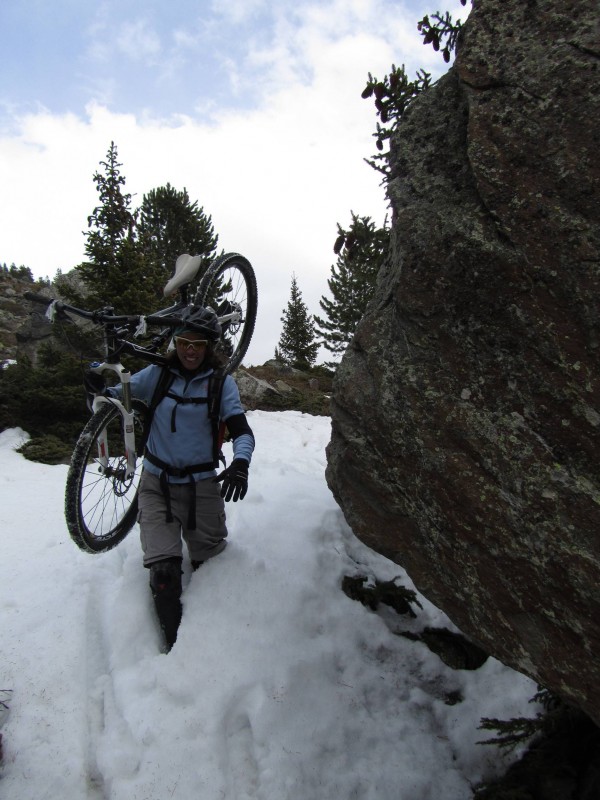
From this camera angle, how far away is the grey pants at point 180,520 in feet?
12.8

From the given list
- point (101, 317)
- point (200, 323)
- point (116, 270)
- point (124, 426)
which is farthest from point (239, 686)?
point (116, 270)

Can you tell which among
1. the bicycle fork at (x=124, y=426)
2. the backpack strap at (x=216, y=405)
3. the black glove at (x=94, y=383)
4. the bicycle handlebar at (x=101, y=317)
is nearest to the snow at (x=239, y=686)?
the bicycle fork at (x=124, y=426)

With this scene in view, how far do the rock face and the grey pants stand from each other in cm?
182

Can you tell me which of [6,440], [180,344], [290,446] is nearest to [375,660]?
[180,344]

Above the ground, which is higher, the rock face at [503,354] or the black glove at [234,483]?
the rock face at [503,354]

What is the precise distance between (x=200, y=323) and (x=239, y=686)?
2.92 metres

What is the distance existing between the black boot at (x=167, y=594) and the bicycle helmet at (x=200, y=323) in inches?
78.1

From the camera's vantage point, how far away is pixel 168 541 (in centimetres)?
388

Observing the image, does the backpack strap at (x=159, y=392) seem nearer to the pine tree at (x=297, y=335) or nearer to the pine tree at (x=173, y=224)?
the pine tree at (x=173, y=224)

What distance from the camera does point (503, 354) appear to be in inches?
93.9

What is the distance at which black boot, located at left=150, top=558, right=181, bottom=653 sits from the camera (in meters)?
3.57

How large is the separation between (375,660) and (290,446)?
4.49 meters

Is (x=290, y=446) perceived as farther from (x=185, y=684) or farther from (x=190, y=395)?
(x=185, y=684)

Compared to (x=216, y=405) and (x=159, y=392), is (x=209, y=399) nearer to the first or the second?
(x=216, y=405)
